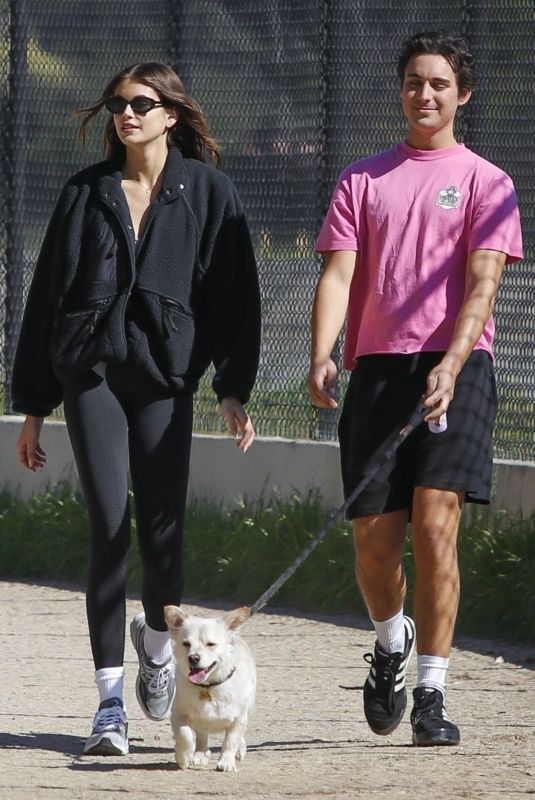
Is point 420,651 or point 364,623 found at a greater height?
point 420,651

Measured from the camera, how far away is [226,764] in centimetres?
469

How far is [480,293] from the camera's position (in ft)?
15.8

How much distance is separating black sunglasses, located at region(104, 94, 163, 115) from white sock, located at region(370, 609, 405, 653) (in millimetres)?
1742

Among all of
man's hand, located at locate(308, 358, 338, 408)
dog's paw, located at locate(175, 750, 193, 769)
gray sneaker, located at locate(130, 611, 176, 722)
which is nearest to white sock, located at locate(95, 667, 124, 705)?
gray sneaker, located at locate(130, 611, 176, 722)

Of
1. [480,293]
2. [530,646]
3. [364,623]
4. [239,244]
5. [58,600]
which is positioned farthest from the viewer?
[58,600]

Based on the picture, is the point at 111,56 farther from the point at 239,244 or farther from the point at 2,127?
the point at 239,244

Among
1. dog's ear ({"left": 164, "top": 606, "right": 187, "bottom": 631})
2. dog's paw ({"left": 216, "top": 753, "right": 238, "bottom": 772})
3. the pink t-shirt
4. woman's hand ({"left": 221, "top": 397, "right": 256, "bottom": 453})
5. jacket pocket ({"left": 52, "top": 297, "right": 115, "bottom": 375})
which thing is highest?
the pink t-shirt

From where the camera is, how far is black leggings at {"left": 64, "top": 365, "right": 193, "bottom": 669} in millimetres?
5004

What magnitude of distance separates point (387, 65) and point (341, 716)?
3.26m

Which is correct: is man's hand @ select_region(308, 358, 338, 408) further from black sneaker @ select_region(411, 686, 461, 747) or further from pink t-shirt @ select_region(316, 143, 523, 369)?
black sneaker @ select_region(411, 686, 461, 747)

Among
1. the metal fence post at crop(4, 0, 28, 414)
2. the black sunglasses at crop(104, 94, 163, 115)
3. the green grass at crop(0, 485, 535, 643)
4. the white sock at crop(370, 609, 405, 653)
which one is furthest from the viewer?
the metal fence post at crop(4, 0, 28, 414)

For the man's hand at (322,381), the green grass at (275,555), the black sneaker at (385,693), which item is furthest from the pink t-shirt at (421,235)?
the green grass at (275,555)

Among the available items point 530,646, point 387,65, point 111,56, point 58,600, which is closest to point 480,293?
point 530,646

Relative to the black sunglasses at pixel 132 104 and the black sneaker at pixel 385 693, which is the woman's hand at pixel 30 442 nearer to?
the black sunglasses at pixel 132 104
